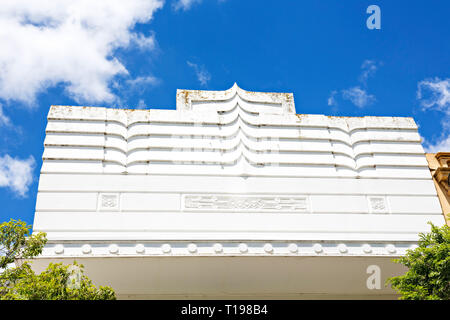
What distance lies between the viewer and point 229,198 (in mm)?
15531

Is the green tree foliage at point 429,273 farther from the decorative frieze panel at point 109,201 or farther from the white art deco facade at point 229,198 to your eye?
the decorative frieze panel at point 109,201

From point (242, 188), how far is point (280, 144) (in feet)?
8.56

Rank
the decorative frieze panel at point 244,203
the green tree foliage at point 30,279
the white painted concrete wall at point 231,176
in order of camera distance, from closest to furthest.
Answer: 1. the green tree foliage at point 30,279
2. the white painted concrete wall at point 231,176
3. the decorative frieze panel at point 244,203

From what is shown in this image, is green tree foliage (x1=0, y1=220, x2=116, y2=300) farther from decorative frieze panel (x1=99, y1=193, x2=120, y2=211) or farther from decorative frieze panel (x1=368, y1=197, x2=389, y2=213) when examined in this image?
decorative frieze panel (x1=368, y1=197, x2=389, y2=213)

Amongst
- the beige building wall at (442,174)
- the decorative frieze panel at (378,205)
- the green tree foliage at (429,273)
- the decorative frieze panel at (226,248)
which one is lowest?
the green tree foliage at (429,273)

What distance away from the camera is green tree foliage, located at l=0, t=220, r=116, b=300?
9633mm

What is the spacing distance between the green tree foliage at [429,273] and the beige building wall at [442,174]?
4.82 meters

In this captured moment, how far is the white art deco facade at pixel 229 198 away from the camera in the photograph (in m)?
14.2

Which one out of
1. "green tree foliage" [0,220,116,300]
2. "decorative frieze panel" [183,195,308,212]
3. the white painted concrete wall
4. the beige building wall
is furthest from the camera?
the beige building wall

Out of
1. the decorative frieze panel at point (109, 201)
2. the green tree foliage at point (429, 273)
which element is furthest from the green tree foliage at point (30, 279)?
the green tree foliage at point (429, 273)

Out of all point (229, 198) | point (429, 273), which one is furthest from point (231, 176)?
point (429, 273)

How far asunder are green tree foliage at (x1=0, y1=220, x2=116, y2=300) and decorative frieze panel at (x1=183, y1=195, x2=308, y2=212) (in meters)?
4.92

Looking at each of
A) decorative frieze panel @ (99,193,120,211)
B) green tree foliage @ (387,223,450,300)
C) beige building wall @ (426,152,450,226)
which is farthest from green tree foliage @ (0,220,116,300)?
beige building wall @ (426,152,450,226)
